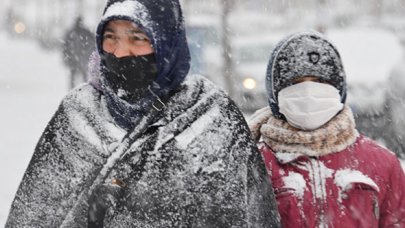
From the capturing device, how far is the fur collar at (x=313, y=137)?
9.00 feet

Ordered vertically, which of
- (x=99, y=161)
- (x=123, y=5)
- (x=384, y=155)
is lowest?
(x=384, y=155)

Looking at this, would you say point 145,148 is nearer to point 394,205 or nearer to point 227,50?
point 394,205

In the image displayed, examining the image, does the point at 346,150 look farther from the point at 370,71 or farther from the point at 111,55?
the point at 370,71

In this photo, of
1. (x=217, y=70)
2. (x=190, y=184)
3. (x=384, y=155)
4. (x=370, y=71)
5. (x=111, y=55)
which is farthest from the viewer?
(x=217, y=70)

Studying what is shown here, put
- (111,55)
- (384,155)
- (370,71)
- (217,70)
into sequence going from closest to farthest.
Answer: (111,55), (384,155), (370,71), (217,70)

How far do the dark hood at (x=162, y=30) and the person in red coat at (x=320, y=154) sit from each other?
53cm

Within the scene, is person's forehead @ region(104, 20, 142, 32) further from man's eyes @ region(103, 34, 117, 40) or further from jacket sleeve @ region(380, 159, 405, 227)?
jacket sleeve @ region(380, 159, 405, 227)

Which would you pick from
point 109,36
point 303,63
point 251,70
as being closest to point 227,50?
point 251,70

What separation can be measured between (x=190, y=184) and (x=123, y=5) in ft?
1.83

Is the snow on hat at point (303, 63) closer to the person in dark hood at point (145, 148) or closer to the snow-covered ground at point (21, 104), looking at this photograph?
the person in dark hood at point (145, 148)

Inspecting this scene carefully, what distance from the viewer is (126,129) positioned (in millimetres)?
2424

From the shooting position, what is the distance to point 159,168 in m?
2.30

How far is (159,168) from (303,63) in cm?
77

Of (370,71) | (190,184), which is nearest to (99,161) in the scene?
(190,184)
